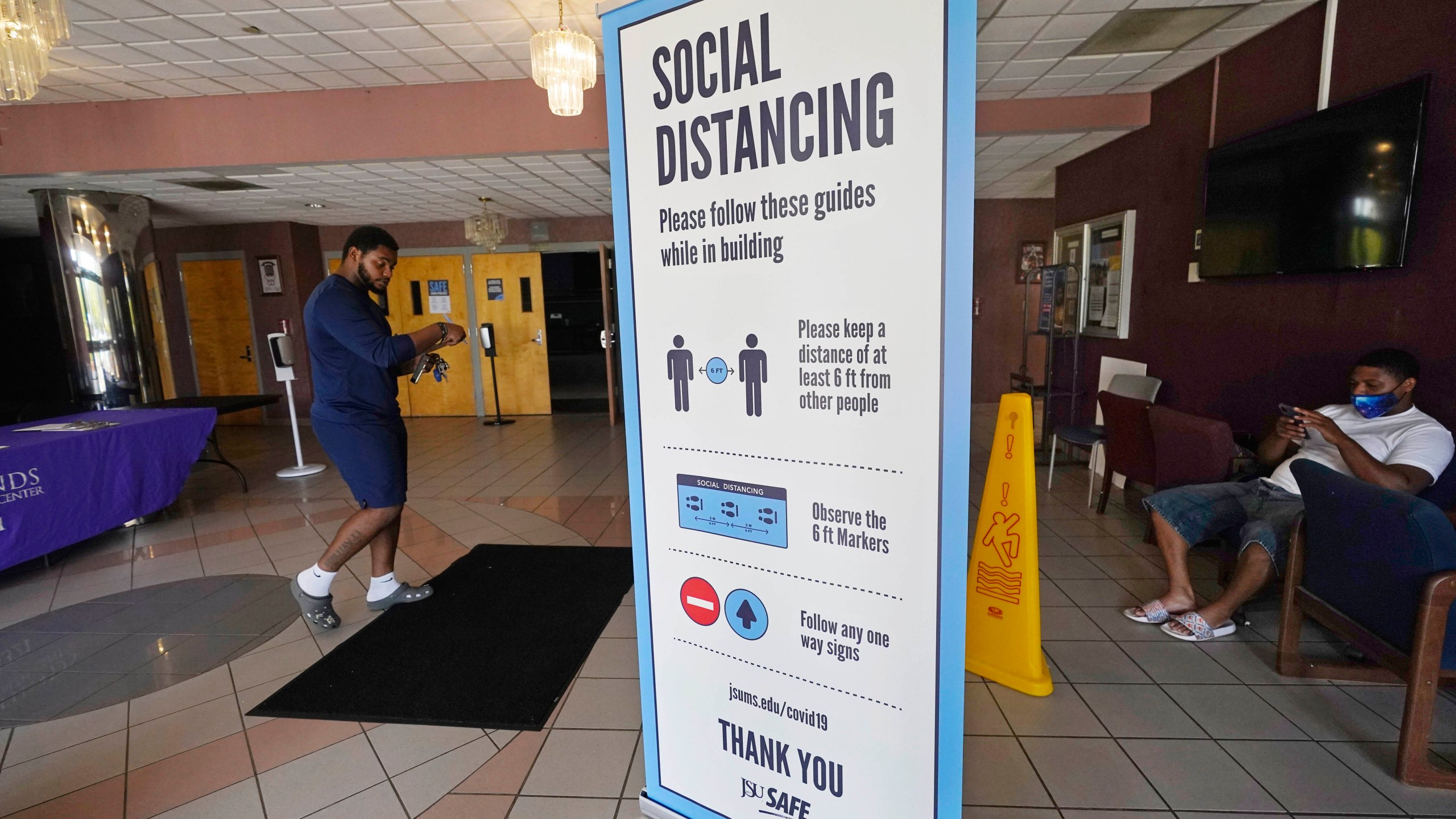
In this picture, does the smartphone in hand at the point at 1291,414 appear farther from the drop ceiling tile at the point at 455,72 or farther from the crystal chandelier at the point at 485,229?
the crystal chandelier at the point at 485,229

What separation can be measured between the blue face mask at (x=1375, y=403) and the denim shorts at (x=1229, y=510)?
16.0 inches

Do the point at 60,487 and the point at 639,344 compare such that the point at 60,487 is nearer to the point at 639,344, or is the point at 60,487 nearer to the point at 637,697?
the point at 637,697

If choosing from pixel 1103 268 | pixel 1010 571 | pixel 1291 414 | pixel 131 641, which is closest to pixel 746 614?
pixel 1010 571

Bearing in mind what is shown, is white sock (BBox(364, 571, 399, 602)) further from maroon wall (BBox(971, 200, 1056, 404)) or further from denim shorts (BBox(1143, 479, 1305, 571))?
maroon wall (BBox(971, 200, 1056, 404))

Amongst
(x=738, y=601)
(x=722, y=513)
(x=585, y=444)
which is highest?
(x=722, y=513)

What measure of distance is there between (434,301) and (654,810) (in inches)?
342

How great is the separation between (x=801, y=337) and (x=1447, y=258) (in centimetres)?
287

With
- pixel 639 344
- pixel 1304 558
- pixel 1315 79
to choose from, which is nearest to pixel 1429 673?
pixel 1304 558

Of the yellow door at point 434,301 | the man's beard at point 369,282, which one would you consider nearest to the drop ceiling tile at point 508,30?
the man's beard at point 369,282

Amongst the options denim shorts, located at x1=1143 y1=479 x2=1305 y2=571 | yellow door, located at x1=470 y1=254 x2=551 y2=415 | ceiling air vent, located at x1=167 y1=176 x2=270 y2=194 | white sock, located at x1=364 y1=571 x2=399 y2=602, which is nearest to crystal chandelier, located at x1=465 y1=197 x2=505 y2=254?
yellow door, located at x1=470 y1=254 x2=551 y2=415

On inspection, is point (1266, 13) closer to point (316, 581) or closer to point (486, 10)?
point (486, 10)

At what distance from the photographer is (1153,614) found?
2836 mm

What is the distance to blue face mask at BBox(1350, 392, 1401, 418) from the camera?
2.53 meters

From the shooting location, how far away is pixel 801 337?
4.17 ft
